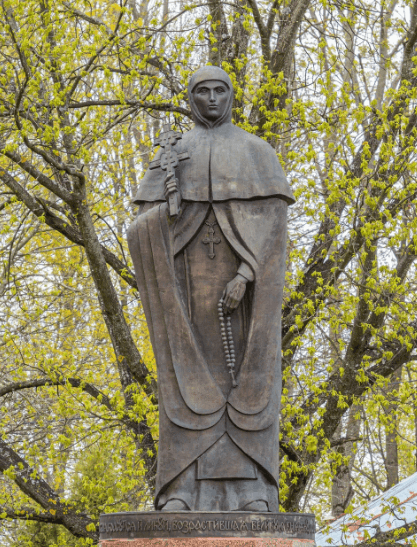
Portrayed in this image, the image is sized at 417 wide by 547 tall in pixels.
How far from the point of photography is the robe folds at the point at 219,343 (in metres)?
5.10

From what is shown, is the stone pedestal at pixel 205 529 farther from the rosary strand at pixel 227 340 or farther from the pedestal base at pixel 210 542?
the rosary strand at pixel 227 340

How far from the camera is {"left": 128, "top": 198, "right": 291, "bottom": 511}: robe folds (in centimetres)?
510

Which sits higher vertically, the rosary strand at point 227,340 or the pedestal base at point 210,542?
the rosary strand at point 227,340

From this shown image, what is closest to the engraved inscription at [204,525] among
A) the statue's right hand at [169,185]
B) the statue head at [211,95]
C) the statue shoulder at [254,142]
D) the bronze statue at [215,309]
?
the bronze statue at [215,309]

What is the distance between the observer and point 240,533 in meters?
4.59

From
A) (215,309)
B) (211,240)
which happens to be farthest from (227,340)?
(211,240)

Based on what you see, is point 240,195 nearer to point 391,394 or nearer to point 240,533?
point 240,533

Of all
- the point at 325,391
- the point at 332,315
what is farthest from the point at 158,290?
the point at 332,315

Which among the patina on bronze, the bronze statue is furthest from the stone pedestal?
the bronze statue

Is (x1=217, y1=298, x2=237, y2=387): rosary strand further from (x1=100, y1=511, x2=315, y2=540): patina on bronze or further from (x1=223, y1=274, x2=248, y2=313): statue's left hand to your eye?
(x1=100, y1=511, x2=315, y2=540): patina on bronze

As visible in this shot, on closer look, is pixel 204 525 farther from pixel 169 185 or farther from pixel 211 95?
pixel 211 95

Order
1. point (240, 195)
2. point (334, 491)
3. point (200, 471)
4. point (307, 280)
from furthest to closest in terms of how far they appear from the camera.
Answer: point (334, 491) → point (307, 280) → point (240, 195) → point (200, 471)

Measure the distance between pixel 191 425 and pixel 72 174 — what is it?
15.3ft

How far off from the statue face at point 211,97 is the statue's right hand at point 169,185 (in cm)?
59
